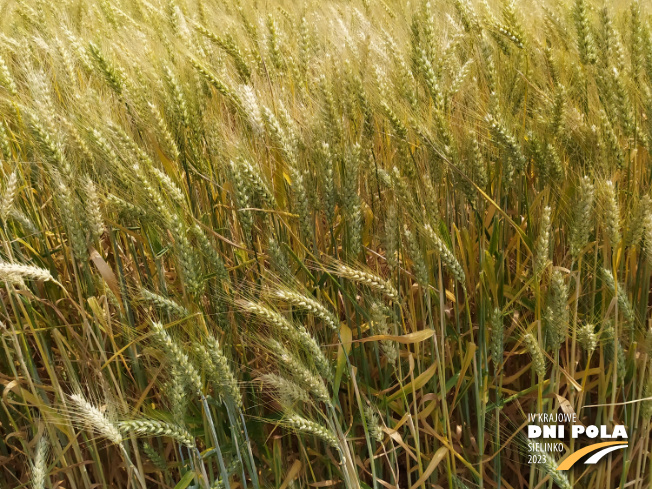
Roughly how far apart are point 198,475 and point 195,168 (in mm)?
678

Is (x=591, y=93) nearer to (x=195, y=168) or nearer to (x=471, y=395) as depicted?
(x=471, y=395)

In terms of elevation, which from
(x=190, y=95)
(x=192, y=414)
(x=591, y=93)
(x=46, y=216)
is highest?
(x=190, y=95)

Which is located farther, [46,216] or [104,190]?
[46,216]

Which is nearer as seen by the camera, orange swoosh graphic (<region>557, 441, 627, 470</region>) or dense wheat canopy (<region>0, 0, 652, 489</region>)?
dense wheat canopy (<region>0, 0, 652, 489</region>)

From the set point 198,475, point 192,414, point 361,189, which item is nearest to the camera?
point 198,475

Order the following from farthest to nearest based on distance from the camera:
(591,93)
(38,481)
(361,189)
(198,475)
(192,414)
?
(361,189) < (591,93) < (192,414) < (198,475) < (38,481)

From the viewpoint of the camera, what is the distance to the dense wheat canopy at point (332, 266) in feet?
3.99

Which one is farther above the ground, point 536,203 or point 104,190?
point 104,190

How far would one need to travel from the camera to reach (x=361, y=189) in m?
1.70

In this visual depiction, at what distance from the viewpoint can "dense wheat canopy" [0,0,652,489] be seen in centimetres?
122

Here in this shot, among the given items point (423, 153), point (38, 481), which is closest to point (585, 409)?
point (423, 153)

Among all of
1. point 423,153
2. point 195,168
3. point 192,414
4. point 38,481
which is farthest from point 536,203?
point 38,481

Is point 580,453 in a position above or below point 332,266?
below

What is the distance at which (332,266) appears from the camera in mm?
1407
